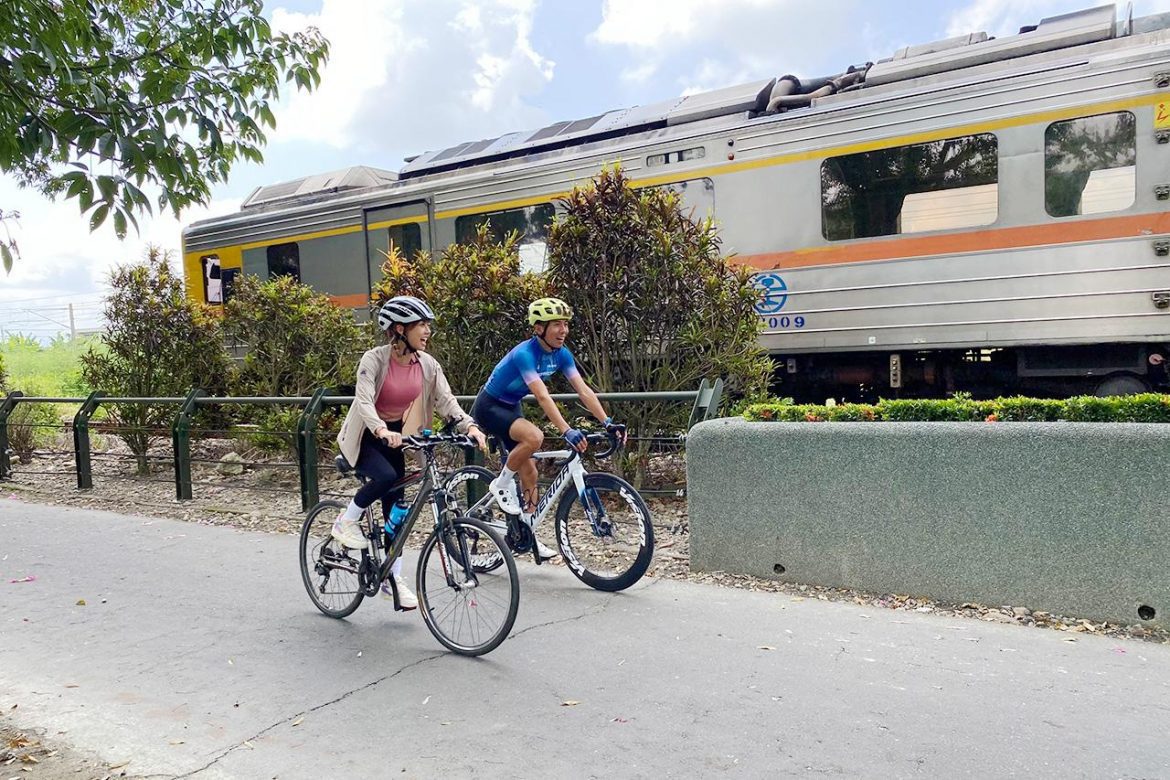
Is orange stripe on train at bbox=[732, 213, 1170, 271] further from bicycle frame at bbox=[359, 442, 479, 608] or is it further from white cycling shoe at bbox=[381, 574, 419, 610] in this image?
white cycling shoe at bbox=[381, 574, 419, 610]

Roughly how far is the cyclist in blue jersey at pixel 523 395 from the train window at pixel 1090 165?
5.22m

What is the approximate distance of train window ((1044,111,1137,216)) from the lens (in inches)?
304

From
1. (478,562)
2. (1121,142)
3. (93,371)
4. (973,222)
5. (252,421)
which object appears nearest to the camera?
(478,562)

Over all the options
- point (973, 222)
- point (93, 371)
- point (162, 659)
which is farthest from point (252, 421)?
point (973, 222)

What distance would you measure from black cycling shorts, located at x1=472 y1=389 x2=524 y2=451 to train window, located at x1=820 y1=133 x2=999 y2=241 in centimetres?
486

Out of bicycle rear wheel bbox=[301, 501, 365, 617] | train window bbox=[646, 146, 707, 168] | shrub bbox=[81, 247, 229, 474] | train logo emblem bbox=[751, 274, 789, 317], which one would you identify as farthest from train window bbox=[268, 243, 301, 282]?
bicycle rear wheel bbox=[301, 501, 365, 617]

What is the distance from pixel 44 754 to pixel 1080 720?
423 centimetres

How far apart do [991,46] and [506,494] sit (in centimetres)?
677

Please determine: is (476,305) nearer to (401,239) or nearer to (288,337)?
(288,337)

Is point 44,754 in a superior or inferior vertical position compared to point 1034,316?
inferior

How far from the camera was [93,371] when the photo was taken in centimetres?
1129

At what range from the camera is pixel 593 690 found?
3.99 m

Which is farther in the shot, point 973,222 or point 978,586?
point 973,222

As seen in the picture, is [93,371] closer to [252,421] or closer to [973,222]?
[252,421]
